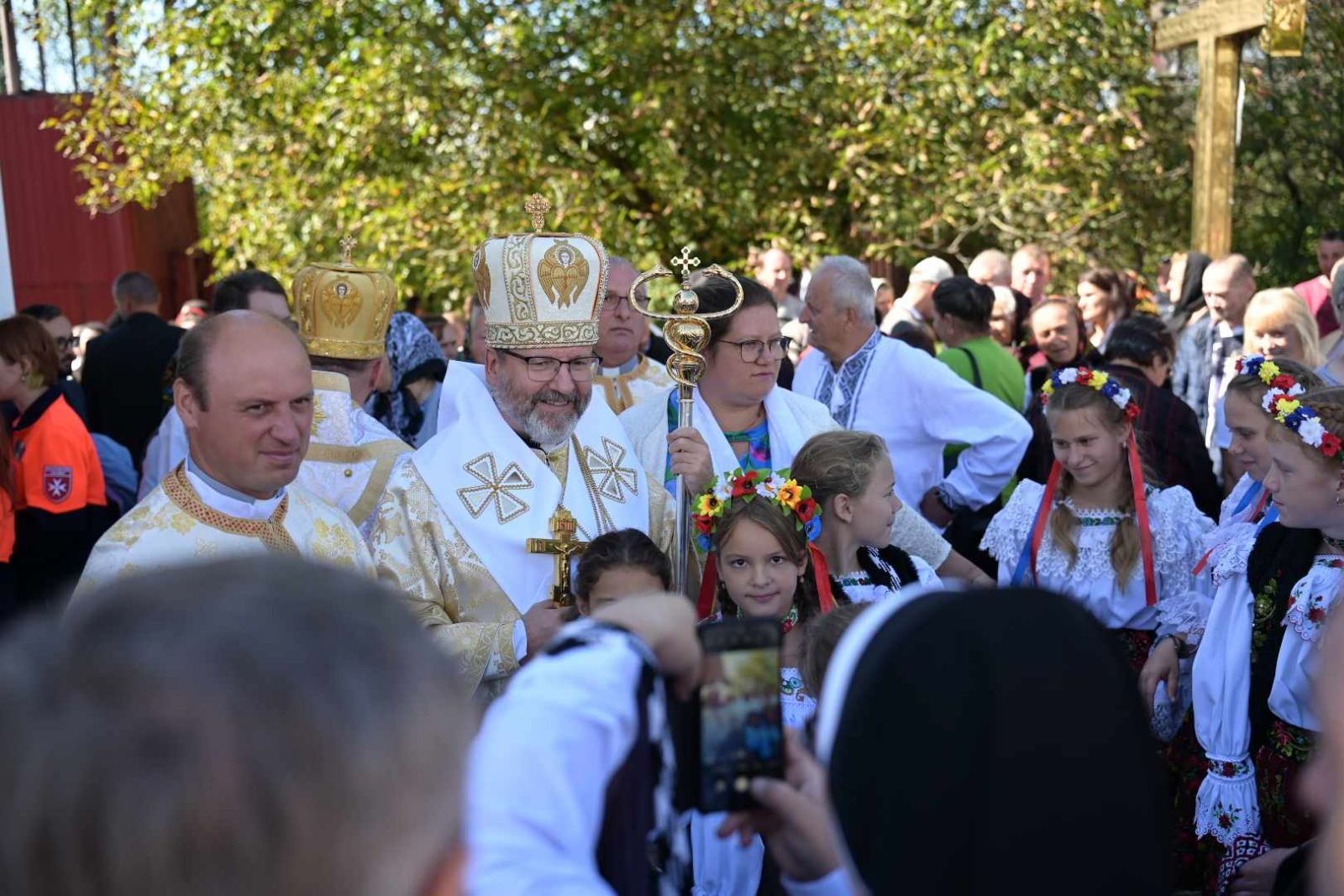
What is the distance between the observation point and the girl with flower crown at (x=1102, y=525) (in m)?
4.89

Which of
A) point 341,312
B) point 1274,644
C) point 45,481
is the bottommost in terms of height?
point 1274,644

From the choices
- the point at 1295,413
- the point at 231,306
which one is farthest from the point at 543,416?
the point at 231,306

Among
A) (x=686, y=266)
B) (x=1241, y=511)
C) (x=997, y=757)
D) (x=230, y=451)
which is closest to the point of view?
(x=997, y=757)

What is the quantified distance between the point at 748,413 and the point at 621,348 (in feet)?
5.26

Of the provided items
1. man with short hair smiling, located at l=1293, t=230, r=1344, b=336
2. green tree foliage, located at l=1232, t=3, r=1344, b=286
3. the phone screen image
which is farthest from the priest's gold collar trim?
green tree foliage, located at l=1232, t=3, r=1344, b=286

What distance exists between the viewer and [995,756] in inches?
51.8

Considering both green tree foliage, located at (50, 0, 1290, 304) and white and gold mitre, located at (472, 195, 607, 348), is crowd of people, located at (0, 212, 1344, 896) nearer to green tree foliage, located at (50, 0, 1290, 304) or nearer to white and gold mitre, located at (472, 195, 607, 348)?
white and gold mitre, located at (472, 195, 607, 348)

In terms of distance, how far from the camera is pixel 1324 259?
9508mm

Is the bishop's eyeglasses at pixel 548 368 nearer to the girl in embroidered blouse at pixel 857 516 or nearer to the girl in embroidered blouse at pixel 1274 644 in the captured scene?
the girl in embroidered blouse at pixel 857 516

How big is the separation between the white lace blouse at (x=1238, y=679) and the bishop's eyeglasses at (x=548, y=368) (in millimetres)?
1914

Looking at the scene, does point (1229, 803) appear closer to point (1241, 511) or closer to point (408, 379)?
point (1241, 511)

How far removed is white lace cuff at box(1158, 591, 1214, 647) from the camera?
180 inches

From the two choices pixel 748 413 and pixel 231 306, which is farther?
pixel 231 306

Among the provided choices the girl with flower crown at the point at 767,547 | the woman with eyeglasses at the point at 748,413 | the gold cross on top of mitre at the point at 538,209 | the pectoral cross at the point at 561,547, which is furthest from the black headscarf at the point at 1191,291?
the pectoral cross at the point at 561,547
